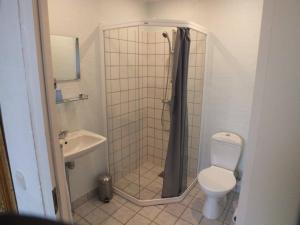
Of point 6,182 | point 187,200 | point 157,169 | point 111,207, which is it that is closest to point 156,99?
point 157,169

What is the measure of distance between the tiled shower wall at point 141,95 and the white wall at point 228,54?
0.55 feet

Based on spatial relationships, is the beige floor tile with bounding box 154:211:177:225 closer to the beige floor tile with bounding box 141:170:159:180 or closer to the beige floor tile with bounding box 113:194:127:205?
the beige floor tile with bounding box 113:194:127:205

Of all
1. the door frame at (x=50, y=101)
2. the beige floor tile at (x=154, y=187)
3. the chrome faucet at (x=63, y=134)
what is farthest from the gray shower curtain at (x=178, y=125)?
the door frame at (x=50, y=101)

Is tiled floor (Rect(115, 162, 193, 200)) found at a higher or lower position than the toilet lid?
lower

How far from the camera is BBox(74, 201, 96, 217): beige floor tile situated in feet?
7.27

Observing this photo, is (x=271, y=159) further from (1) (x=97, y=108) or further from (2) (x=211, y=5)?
(2) (x=211, y=5)

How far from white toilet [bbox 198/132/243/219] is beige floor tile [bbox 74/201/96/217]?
1.29 metres

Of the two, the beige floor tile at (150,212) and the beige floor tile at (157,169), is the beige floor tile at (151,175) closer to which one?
the beige floor tile at (157,169)

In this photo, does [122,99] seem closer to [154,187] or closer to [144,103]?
[144,103]

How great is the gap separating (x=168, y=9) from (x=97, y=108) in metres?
1.65

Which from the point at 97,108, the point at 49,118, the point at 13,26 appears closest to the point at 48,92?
the point at 49,118

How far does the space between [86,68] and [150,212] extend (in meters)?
1.76

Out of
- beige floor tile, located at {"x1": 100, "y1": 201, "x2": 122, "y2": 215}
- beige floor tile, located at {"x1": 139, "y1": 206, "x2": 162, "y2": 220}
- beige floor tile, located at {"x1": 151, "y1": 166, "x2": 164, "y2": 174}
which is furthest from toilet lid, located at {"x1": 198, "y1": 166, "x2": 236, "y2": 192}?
beige floor tile, located at {"x1": 100, "y1": 201, "x2": 122, "y2": 215}

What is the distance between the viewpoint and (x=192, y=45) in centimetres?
234
